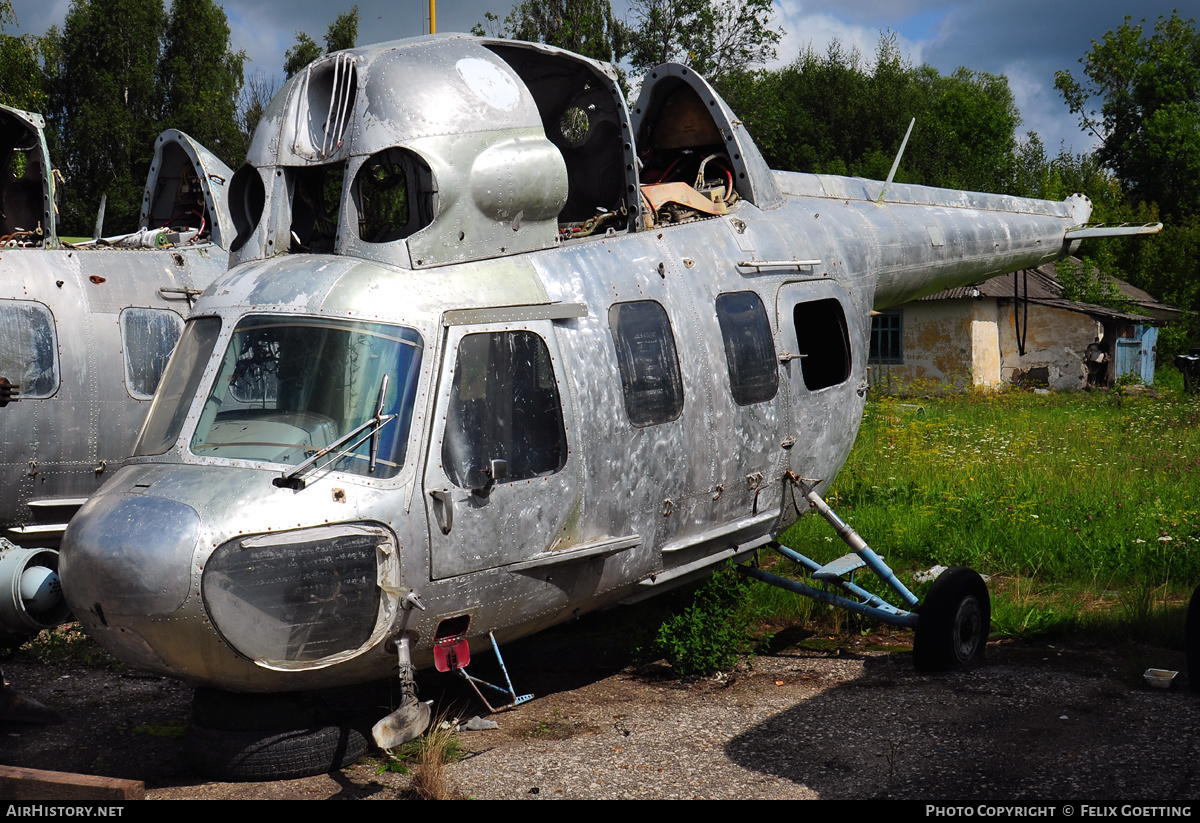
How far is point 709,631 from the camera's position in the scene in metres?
6.82

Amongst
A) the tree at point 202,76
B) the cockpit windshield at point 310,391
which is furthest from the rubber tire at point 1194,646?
the tree at point 202,76

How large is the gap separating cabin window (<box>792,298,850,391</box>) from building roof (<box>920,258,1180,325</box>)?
15.4 m

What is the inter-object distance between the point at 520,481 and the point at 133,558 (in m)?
1.75

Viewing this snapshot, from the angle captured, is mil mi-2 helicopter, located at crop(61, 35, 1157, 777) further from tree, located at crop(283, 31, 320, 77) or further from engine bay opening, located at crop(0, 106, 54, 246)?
tree, located at crop(283, 31, 320, 77)

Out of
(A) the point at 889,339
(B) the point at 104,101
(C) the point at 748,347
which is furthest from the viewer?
(B) the point at 104,101

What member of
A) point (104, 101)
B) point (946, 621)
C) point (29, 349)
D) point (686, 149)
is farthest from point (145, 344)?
point (104, 101)

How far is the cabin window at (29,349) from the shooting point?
781 cm

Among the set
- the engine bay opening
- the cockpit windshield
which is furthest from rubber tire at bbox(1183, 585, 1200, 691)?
the engine bay opening

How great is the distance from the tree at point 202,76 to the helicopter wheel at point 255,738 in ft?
109

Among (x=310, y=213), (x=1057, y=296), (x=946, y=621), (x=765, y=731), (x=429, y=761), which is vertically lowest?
(x=765, y=731)

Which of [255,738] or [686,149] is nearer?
[255,738]

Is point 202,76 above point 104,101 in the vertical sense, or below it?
above

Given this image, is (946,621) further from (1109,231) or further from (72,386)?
(72,386)

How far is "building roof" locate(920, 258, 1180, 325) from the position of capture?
83.0 feet
